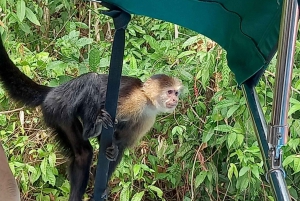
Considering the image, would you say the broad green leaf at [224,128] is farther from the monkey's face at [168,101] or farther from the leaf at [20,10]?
the leaf at [20,10]

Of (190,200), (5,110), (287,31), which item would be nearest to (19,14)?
(5,110)

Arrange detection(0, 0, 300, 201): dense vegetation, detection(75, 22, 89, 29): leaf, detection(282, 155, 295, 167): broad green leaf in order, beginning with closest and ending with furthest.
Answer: detection(282, 155, 295, 167): broad green leaf
detection(0, 0, 300, 201): dense vegetation
detection(75, 22, 89, 29): leaf

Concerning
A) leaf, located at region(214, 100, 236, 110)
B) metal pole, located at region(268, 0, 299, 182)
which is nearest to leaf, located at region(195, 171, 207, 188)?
leaf, located at region(214, 100, 236, 110)

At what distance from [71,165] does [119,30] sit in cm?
88

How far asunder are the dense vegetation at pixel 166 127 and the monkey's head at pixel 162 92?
0.82 feet

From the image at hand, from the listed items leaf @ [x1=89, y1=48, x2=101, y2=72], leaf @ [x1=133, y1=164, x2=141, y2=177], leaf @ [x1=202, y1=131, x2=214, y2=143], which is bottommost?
leaf @ [x1=133, y1=164, x2=141, y2=177]

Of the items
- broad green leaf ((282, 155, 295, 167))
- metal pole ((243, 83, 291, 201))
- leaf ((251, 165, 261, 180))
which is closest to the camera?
metal pole ((243, 83, 291, 201))

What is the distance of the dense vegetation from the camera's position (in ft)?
7.77

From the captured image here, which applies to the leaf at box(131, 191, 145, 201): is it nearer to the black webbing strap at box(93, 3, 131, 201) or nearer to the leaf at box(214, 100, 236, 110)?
the leaf at box(214, 100, 236, 110)

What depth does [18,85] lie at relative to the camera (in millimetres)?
1947

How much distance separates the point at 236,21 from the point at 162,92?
0.75 m

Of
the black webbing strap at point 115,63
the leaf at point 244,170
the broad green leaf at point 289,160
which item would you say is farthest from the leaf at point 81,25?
the black webbing strap at point 115,63

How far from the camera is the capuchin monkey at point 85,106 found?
1.90 meters

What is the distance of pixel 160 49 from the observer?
266cm
